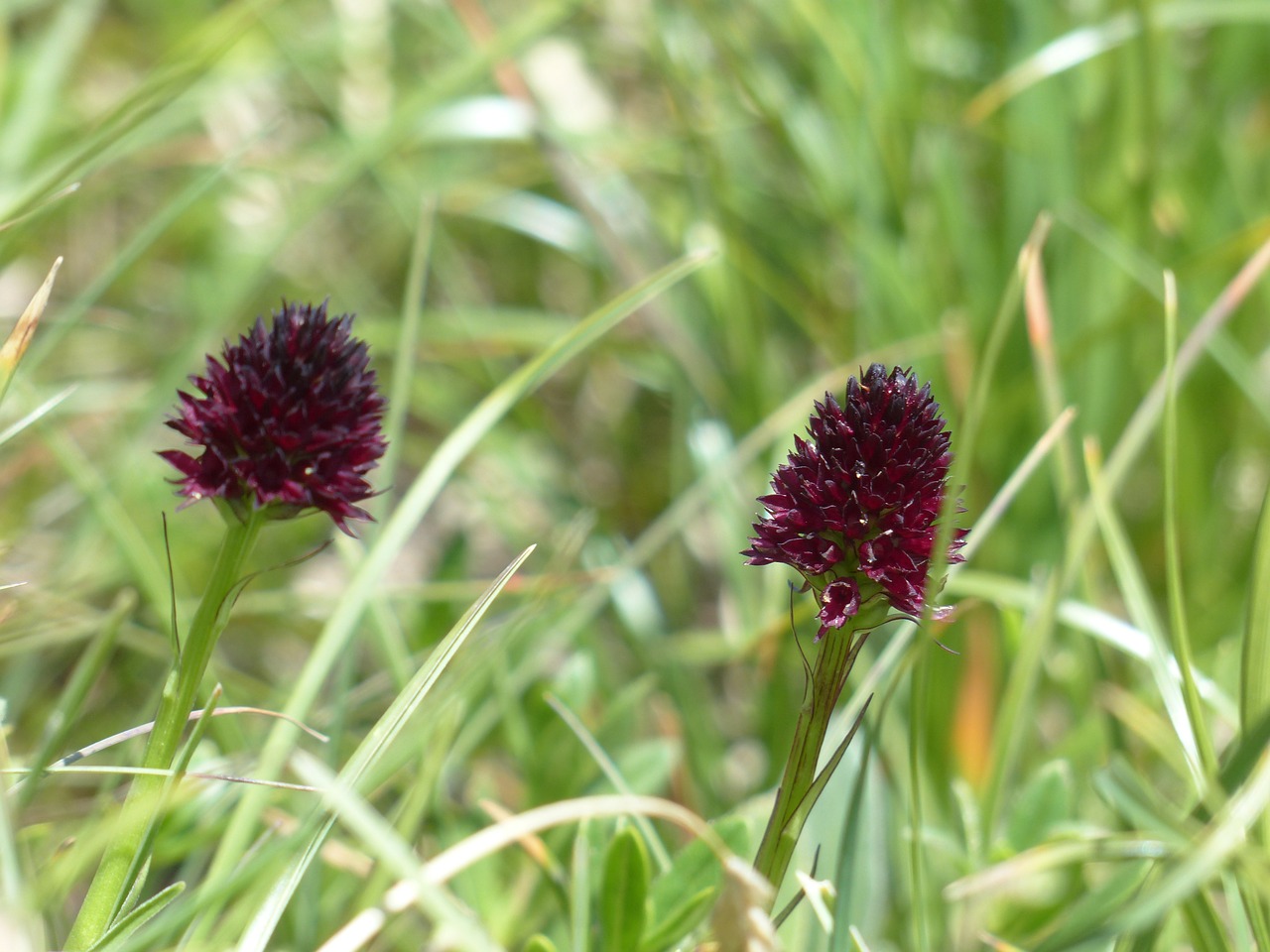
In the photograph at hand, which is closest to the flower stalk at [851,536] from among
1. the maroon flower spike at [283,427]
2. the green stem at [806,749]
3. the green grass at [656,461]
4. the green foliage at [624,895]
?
the green stem at [806,749]

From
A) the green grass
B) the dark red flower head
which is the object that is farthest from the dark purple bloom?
the green grass

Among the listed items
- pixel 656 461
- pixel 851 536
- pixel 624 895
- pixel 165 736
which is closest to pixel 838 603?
pixel 851 536

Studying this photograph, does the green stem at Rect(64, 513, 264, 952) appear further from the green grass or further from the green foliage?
the green foliage

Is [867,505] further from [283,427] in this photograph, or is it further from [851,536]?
[283,427]

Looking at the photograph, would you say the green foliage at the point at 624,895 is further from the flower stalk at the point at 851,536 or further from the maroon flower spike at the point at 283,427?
the maroon flower spike at the point at 283,427

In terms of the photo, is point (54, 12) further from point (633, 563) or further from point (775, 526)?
point (775, 526)

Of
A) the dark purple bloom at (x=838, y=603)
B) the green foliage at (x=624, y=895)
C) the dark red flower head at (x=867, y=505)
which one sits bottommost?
the green foliage at (x=624, y=895)
